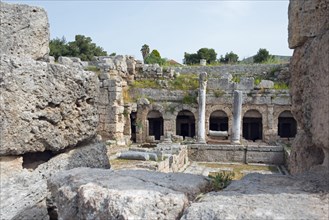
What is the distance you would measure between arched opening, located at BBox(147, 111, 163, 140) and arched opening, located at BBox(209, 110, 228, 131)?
4.06 m

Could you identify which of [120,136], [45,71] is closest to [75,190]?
[45,71]

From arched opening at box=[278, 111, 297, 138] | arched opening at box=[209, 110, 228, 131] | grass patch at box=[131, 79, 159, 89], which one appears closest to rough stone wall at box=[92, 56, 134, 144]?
grass patch at box=[131, 79, 159, 89]

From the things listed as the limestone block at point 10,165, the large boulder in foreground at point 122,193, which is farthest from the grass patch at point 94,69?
the large boulder in foreground at point 122,193

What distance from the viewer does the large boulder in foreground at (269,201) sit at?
160cm

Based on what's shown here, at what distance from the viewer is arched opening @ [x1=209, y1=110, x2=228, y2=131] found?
81.0ft

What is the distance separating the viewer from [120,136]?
20.9 m

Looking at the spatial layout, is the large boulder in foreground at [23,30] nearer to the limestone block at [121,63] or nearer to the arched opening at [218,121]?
the limestone block at [121,63]

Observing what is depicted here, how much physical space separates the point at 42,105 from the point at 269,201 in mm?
1861

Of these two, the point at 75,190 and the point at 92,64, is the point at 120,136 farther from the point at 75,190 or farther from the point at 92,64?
the point at 75,190

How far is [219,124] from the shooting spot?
25.9m

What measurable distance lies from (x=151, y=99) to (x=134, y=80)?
2020 mm

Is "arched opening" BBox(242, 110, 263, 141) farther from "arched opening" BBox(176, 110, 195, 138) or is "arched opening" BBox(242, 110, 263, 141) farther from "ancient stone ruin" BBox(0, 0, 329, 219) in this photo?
"ancient stone ruin" BBox(0, 0, 329, 219)

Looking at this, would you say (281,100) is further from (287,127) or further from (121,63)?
(121,63)

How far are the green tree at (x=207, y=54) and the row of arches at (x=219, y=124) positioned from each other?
68.1 ft
